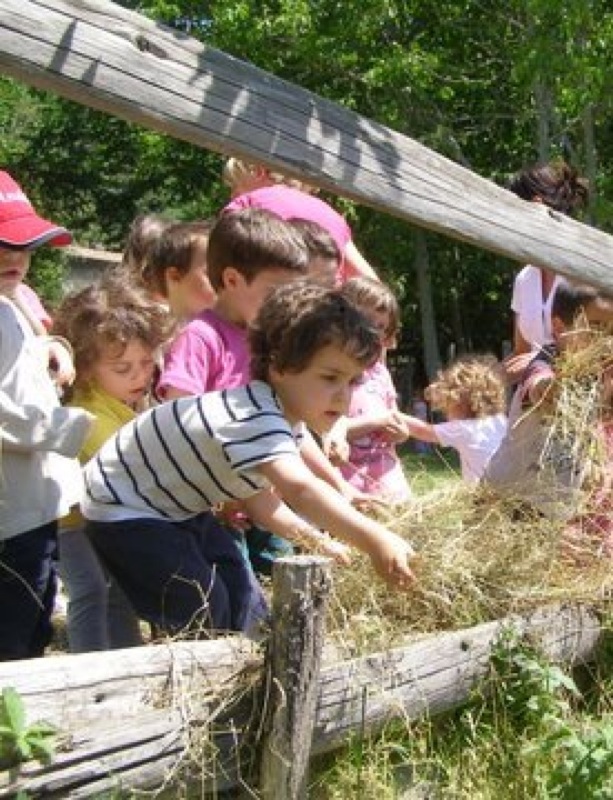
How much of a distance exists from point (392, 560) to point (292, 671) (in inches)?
17.2

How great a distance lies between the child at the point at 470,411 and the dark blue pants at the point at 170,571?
6.64 ft

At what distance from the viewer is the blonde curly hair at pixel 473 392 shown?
6230mm

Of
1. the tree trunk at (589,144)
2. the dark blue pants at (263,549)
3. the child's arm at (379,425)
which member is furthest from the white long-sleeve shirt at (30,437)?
the tree trunk at (589,144)

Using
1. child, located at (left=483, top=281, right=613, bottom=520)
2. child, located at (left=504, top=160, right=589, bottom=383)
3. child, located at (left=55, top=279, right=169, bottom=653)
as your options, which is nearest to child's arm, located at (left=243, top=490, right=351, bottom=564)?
child, located at (left=55, top=279, right=169, bottom=653)

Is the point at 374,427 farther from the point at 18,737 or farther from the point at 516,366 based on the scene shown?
the point at 18,737

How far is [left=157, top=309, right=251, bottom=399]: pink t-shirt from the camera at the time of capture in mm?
4145

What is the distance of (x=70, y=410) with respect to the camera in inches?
149

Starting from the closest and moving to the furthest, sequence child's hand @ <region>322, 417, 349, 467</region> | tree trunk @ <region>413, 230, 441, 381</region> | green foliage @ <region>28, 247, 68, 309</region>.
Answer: child's hand @ <region>322, 417, 349, 467</region>
tree trunk @ <region>413, 230, 441, 381</region>
green foliage @ <region>28, 247, 68, 309</region>

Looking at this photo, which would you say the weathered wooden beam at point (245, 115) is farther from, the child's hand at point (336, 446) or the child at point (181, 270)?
the child at point (181, 270)

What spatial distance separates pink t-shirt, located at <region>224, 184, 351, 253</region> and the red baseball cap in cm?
85

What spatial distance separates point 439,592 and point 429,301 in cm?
2799

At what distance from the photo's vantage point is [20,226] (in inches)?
156

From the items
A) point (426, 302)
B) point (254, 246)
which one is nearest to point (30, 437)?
point (254, 246)

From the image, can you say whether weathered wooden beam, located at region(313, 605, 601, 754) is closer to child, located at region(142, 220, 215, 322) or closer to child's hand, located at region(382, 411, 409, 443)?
child's hand, located at region(382, 411, 409, 443)
